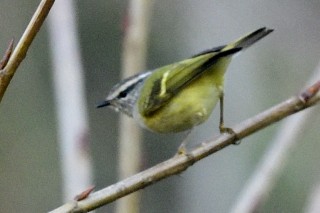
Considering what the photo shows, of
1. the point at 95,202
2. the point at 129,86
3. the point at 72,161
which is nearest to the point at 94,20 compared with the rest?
the point at 129,86

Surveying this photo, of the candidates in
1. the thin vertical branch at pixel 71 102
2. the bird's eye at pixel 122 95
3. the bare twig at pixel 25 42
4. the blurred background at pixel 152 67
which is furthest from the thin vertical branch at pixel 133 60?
the blurred background at pixel 152 67

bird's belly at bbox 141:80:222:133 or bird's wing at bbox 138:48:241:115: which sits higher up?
bird's wing at bbox 138:48:241:115

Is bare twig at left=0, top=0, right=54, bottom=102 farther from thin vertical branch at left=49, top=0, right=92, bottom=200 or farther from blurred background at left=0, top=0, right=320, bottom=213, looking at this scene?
blurred background at left=0, top=0, right=320, bottom=213

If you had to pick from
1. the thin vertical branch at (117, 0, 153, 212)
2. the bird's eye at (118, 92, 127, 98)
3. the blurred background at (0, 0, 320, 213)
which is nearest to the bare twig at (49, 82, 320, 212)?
the thin vertical branch at (117, 0, 153, 212)

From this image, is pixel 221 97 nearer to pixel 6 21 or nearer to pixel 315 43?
pixel 6 21

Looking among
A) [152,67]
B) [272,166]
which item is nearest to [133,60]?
[272,166]
